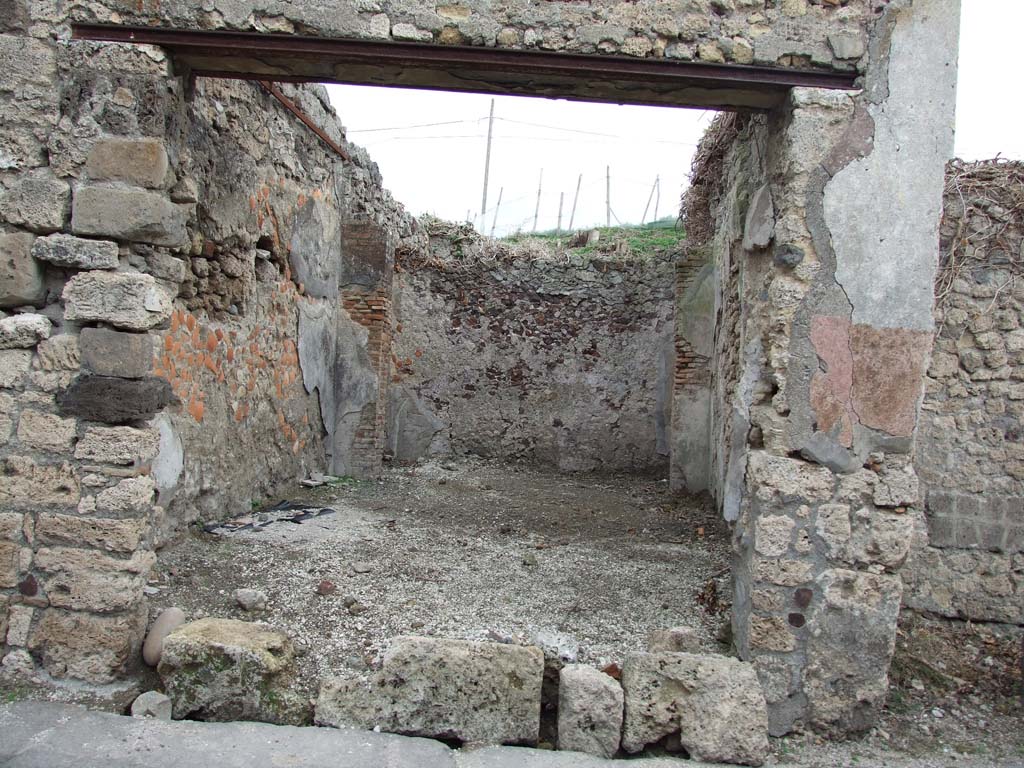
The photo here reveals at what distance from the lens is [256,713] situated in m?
2.98

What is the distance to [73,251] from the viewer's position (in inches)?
123

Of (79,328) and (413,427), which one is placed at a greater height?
(79,328)

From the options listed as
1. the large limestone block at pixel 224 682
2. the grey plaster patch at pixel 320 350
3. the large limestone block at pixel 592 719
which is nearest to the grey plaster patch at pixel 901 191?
the large limestone block at pixel 592 719

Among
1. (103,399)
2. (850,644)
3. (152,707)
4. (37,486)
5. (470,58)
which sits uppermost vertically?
(470,58)

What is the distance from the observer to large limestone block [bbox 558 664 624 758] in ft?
9.58

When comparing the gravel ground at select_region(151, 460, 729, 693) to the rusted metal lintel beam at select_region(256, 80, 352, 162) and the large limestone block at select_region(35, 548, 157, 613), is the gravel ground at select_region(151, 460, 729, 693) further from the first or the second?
the rusted metal lintel beam at select_region(256, 80, 352, 162)

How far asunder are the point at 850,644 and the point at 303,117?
18.5 ft

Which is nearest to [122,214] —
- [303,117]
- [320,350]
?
[303,117]

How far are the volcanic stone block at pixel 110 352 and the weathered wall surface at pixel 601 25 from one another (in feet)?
4.41

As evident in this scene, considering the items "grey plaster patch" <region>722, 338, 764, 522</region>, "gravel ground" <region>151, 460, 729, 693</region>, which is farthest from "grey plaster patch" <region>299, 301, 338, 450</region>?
"grey plaster patch" <region>722, 338, 764, 522</region>

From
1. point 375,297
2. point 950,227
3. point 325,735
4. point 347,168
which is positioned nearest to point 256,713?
point 325,735

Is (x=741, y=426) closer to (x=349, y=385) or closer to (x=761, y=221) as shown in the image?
(x=761, y=221)

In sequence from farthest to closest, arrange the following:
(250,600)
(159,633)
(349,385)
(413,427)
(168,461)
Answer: (413,427), (349,385), (168,461), (250,600), (159,633)

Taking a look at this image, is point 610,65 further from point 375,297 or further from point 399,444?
point 399,444
